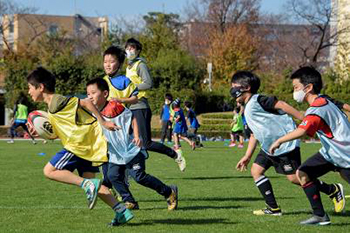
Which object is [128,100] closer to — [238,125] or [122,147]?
[122,147]

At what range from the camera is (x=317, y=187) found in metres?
7.52

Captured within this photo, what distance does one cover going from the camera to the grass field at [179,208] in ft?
23.9

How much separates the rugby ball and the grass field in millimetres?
964

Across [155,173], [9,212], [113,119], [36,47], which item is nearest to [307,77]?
[113,119]

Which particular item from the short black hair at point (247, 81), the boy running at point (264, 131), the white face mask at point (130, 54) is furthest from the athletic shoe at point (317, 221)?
the white face mask at point (130, 54)

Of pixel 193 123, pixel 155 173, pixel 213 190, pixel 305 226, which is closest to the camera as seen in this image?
pixel 305 226

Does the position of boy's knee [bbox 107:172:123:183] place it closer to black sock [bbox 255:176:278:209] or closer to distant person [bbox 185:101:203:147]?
black sock [bbox 255:176:278:209]

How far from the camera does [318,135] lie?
729 centimetres

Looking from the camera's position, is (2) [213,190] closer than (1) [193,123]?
Yes

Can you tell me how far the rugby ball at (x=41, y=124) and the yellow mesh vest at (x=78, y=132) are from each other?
45 millimetres

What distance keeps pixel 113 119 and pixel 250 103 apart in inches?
A: 61.3

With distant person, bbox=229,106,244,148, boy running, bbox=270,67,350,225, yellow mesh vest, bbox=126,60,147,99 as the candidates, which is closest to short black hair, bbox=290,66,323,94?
boy running, bbox=270,67,350,225

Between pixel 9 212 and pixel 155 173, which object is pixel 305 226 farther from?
pixel 155 173

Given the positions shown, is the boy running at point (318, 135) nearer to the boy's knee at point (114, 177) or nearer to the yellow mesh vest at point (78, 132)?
the yellow mesh vest at point (78, 132)
